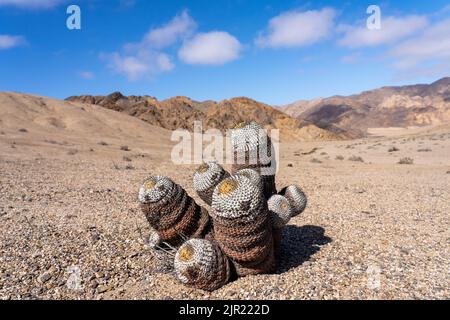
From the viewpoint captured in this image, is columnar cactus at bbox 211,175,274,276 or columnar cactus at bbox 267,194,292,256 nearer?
columnar cactus at bbox 211,175,274,276

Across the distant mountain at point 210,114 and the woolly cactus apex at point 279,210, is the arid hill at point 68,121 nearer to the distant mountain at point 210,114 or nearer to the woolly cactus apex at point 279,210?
the distant mountain at point 210,114

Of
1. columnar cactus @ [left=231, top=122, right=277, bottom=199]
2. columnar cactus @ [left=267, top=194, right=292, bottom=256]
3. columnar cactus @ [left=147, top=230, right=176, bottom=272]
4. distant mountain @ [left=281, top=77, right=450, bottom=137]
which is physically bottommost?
columnar cactus @ [left=147, top=230, right=176, bottom=272]

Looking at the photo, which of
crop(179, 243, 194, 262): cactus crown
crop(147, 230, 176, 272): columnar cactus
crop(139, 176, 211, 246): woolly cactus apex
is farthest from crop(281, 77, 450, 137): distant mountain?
crop(179, 243, 194, 262): cactus crown

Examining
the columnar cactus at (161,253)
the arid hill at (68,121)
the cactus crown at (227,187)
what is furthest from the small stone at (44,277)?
the arid hill at (68,121)

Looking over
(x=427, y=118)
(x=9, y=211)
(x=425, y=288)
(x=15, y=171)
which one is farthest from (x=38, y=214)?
(x=427, y=118)

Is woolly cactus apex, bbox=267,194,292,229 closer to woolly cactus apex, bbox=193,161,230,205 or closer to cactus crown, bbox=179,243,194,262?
woolly cactus apex, bbox=193,161,230,205

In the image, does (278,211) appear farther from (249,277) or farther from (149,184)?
(149,184)

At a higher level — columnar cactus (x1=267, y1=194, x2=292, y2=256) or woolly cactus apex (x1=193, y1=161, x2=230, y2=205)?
woolly cactus apex (x1=193, y1=161, x2=230, y2=205)

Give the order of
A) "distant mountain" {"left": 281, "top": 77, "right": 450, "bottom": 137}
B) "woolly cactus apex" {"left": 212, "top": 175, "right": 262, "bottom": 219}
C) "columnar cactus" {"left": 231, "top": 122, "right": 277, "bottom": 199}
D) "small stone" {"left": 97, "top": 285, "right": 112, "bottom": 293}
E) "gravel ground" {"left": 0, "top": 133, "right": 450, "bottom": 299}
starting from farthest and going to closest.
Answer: "distant mountain" {"left": 281, "top": 77, "right": 450, "bottom": 137} < "columnar cactus" {"left": 231, "top": 122, "right": 277, "bottom": 199} < "small stone" {"left": 97, "top": 285, "right": 112, "bottom": 293} < "gravel ground" {"left": 0, "top": 133, "right": 450, "bottom": 299} < "woolly cactus apex" {"left": 212, "top": 175, "right": 262, "bottom": 219}
